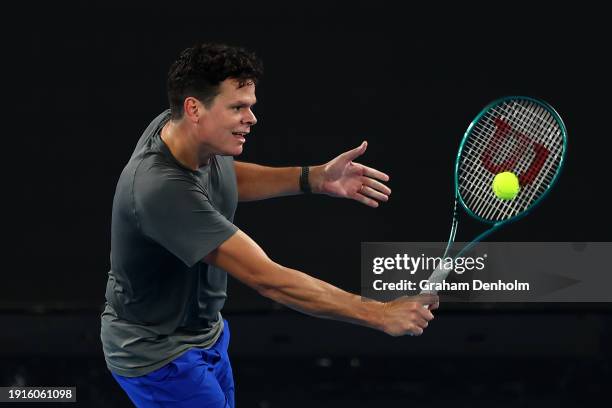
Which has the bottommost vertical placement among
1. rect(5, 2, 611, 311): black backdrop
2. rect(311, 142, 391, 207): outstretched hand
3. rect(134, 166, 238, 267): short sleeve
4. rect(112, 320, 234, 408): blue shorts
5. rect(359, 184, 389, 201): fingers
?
rect(112, 320, 234, 408): blue shorts

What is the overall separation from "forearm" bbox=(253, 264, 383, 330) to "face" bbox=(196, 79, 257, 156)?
35 cm

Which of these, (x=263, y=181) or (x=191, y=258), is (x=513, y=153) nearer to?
(x=263, y=181)

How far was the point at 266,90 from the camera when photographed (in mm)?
4703

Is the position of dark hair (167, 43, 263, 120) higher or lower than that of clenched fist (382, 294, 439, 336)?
higher

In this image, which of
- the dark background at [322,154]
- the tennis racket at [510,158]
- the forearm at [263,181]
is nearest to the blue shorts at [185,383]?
the forearm at [263,181]

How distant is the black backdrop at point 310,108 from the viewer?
4.63m

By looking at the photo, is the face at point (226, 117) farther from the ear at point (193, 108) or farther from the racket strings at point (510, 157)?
the racket strings at point (510, 157)

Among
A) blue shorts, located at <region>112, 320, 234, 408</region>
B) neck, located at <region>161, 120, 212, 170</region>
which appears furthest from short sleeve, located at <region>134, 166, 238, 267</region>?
blue shorts, located at <region>112, 320, 234, 408</region>

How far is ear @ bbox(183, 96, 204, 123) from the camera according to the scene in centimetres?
283

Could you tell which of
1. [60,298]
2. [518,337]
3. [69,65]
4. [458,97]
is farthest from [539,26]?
[60,298]

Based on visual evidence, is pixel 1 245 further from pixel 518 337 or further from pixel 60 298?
pixel 518 337

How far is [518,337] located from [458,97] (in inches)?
40.9

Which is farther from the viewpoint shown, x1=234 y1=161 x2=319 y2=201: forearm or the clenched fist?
A: x1=234 y1=161 x2=319 y2=201: forearm

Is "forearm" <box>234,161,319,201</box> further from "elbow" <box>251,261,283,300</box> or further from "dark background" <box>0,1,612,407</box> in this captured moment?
"dark background" <box>0,1,612,407</box>
